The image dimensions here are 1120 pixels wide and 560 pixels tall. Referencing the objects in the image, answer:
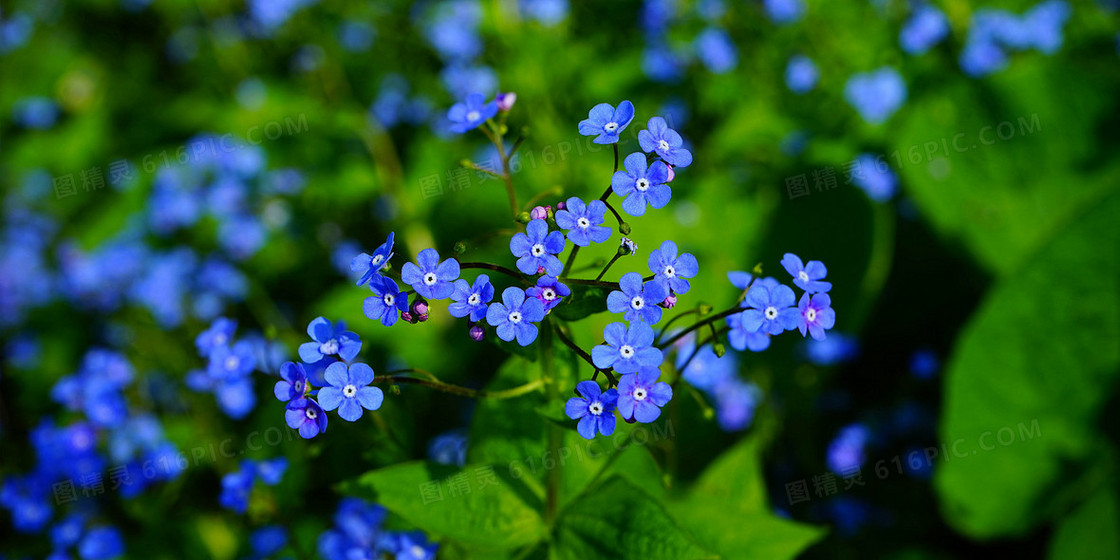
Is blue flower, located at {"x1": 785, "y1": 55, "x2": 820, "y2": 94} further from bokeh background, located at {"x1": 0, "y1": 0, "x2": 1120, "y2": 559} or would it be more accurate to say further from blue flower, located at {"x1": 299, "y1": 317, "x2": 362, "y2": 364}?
blue flower, located at {"x1": 299, "y1": 317, "x2": 362, "y2": 364}

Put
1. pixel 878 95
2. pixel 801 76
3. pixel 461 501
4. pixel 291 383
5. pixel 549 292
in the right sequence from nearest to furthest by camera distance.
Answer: pixel 549 292
pixel 291 383
pixel 461 501
pixel 878 95
pixel 801 76

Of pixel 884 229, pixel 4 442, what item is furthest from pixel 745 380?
pixel 4 442

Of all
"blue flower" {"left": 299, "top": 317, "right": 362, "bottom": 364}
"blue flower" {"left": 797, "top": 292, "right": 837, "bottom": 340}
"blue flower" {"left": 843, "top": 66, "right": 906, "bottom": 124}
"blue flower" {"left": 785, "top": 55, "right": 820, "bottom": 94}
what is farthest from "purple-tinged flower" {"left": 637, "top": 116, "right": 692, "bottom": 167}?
"blue flower" {"left": 785, "top": 55, "right": 820, "bottom": 94}

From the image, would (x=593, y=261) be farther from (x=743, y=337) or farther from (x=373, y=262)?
(x=373, y=262)

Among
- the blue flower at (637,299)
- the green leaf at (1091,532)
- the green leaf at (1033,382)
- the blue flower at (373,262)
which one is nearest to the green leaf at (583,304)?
the blue flower at (637,299)

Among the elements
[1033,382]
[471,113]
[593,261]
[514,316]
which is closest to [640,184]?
[514,316]

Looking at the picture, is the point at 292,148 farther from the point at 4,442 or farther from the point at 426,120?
the point at 4,442
